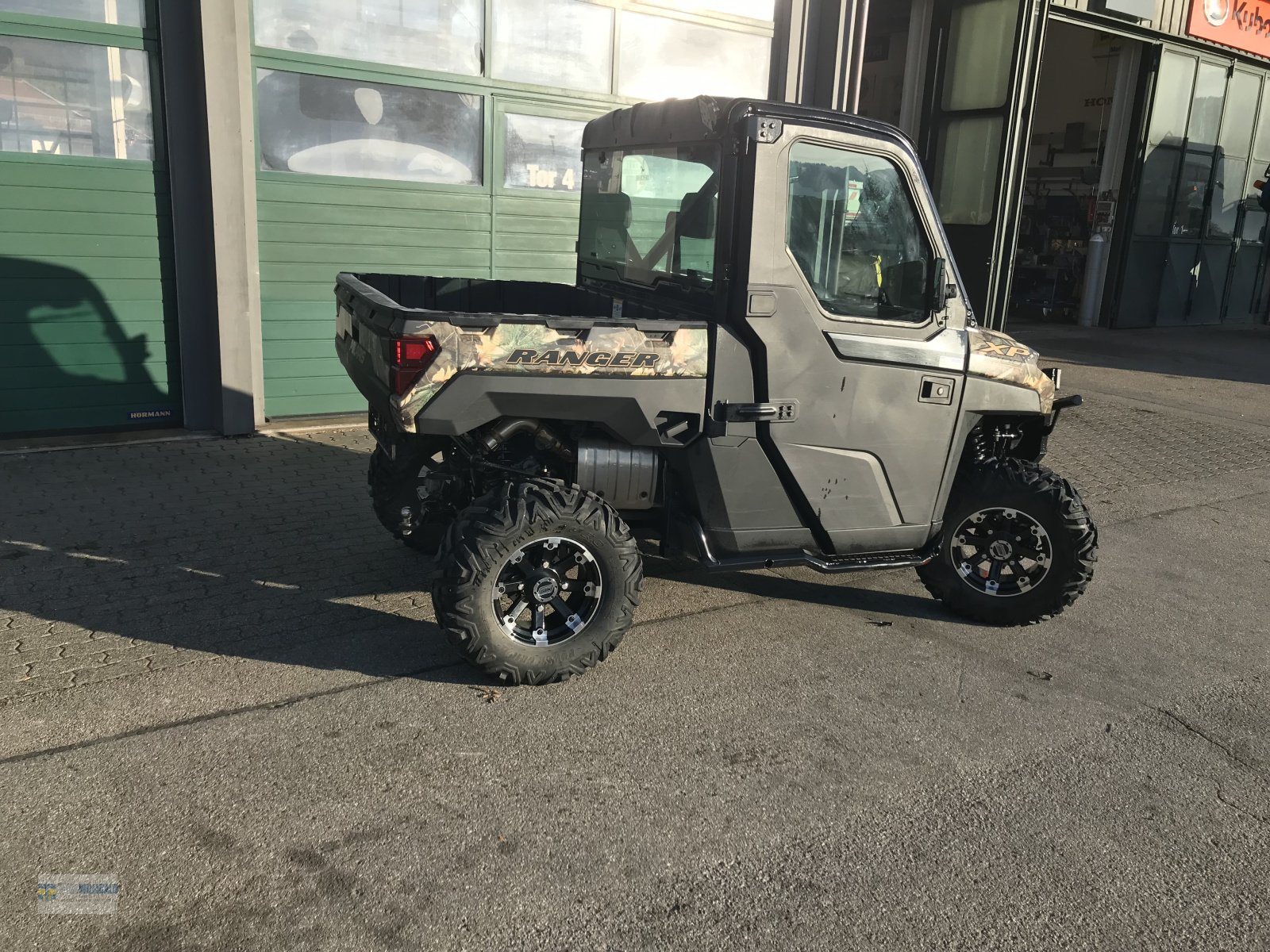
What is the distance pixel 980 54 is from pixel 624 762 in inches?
465

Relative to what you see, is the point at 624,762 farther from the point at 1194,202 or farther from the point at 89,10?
the point at 1194,202

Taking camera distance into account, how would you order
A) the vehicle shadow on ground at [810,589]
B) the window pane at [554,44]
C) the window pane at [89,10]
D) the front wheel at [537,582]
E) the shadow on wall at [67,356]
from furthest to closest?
1. the window pane at [554,44]
2. the shadow on wall at [67,356]
3. the window pane at [89,10]
4. the vehicle shadow on ground at [810,589]
5. the front wheel at [537,582]

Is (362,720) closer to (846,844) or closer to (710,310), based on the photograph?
(846,844)

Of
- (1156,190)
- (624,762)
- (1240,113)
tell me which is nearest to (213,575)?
(624,762)

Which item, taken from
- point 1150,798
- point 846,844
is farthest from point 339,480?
point 1150,798

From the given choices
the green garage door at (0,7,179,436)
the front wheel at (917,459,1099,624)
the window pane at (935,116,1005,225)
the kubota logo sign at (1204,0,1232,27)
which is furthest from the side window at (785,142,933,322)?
the kubota logo sign at (1204,0,1232,27)

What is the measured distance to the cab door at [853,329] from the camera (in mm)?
4309

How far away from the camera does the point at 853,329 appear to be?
4523 millimetres

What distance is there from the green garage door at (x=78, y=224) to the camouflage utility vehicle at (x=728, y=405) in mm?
3357

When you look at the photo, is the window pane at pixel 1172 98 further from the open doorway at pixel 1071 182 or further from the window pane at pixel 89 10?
the window pane at pixel 89 10

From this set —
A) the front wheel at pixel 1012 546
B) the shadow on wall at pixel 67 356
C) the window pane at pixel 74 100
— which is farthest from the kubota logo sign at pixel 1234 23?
the shadow on wall at pixel 67 356

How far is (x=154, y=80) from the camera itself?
292 inches

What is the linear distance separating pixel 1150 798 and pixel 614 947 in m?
2.09

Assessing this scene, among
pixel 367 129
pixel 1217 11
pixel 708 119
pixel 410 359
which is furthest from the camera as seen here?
pixel 1217 11
